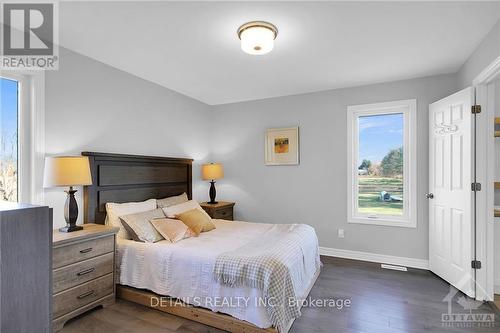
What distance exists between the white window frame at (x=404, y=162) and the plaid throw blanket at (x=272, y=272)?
1.65 metres

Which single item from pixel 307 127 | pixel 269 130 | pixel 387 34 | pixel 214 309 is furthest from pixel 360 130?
pixel 214 309

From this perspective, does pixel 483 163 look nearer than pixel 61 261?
No

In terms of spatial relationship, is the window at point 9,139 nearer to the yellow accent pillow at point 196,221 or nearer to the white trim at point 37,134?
the white trim at point 37,134

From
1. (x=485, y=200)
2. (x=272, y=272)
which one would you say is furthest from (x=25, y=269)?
(x=485, y=200)

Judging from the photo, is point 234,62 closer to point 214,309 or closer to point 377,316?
point 214,309

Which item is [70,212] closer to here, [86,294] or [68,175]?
[68,175]

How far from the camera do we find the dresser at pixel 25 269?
559mm

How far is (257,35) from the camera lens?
2.12m

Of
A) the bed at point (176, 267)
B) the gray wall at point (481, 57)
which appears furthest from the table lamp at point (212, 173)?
the gray wall at point (481, 57)

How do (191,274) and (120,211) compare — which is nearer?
(191,274)

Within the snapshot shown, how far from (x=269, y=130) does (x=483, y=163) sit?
2.72 m

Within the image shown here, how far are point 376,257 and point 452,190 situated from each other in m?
1.34

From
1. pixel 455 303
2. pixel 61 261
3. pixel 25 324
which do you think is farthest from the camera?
pixel 455 303

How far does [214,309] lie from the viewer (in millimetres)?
2090
